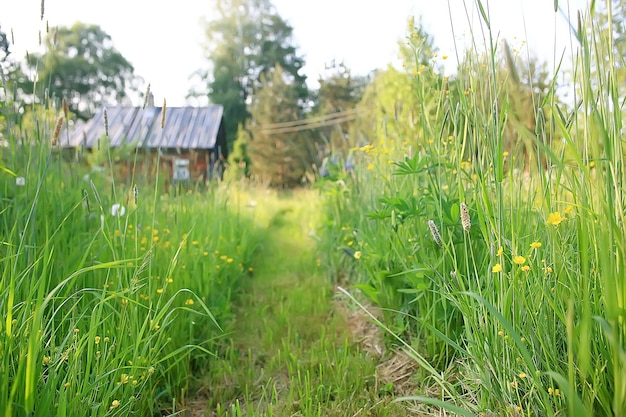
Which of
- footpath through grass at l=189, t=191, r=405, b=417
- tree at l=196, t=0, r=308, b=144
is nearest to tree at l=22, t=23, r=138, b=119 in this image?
tree at l=196, t=0, r=308, b=144

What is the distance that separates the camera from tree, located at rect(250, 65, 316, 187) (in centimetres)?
1692

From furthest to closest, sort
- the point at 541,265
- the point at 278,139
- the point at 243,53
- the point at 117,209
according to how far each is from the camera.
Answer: the point at 243,53, the point at 278,139, the point at 117,209, the point at 541,265

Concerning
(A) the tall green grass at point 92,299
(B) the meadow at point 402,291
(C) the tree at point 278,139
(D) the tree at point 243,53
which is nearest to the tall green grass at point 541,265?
(B) the meadow at point 402,291

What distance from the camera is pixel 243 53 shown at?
69.6 feet

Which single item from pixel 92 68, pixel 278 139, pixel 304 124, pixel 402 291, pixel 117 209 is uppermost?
pixel 92 68

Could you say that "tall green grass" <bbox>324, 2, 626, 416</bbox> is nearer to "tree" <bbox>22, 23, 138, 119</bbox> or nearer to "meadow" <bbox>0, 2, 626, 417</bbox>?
"meadow" <bbox>0, 2, 626, 417</bbox>

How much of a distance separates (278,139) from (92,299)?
16118 mm

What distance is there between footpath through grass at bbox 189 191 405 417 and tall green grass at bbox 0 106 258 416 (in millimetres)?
131

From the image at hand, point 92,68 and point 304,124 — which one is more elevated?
point 92,68

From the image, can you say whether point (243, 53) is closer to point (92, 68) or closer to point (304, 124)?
point (304, 124)

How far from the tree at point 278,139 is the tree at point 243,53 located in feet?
7.68

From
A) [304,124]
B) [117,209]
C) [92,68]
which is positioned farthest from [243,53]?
[117,209]

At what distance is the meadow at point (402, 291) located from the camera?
2.43ft

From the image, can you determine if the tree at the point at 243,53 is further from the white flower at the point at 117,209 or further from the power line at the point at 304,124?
the white flower at the point at 117,209
